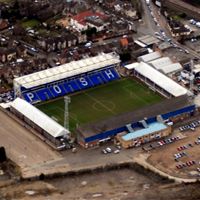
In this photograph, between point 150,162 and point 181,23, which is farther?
point 181,23

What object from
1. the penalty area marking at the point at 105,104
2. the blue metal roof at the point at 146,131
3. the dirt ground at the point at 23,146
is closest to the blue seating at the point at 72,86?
the penalty area marking at the point at 105,104

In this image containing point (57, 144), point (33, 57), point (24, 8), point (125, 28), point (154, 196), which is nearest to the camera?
point (154, 196)

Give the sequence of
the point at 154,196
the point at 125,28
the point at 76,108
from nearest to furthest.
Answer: the point at 154,196, the point at 76,108, the point at 125,28

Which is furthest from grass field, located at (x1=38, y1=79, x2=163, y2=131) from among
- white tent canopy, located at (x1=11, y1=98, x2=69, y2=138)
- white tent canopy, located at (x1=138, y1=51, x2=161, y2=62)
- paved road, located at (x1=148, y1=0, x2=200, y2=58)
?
paved road, located at (x1=148, y1=0, x2=200, y2=58)

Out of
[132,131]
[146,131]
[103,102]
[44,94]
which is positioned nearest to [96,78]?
[103,102]

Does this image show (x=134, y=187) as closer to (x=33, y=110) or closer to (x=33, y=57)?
(x=33, y=110)

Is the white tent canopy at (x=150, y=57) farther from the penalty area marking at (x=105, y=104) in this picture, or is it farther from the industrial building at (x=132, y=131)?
the industrial building at (x=132, y=131)

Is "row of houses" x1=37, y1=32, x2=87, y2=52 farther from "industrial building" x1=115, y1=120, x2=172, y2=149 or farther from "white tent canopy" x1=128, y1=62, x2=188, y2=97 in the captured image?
"industrial building" x1=115, y1=120, x2=172, y2=149

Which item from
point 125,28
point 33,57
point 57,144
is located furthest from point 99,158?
point 125,28
